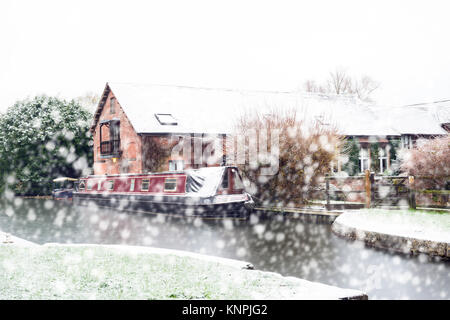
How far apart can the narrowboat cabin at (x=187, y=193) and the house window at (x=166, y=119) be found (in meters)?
6.14

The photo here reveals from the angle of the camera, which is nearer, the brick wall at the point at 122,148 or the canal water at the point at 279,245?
the canal water at the point at 279,245

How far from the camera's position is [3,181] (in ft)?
116

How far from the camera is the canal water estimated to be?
266 inches

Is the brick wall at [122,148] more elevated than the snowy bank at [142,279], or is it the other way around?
the brick wall at [122,148]

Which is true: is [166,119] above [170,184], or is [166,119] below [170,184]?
above

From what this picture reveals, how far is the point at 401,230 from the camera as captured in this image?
9.65m

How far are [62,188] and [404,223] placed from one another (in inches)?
1004

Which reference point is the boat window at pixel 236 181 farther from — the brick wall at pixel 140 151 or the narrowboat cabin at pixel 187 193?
the brick wall at pixel 140 151

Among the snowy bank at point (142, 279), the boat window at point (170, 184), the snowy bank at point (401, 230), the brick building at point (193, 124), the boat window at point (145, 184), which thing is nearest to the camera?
the snowy bank at point (142, 279)

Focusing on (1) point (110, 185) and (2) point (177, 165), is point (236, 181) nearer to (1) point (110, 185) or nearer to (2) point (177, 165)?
(1) point (110, 185)

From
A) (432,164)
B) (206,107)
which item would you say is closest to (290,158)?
(432,164)

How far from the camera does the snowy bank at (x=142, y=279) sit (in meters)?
4.69

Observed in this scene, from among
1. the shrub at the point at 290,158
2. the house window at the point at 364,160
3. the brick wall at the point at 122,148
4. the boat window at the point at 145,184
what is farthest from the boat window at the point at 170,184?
the house window at the point at 364,160

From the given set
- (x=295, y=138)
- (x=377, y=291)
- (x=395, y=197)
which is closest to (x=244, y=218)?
(x=295, y=138)
